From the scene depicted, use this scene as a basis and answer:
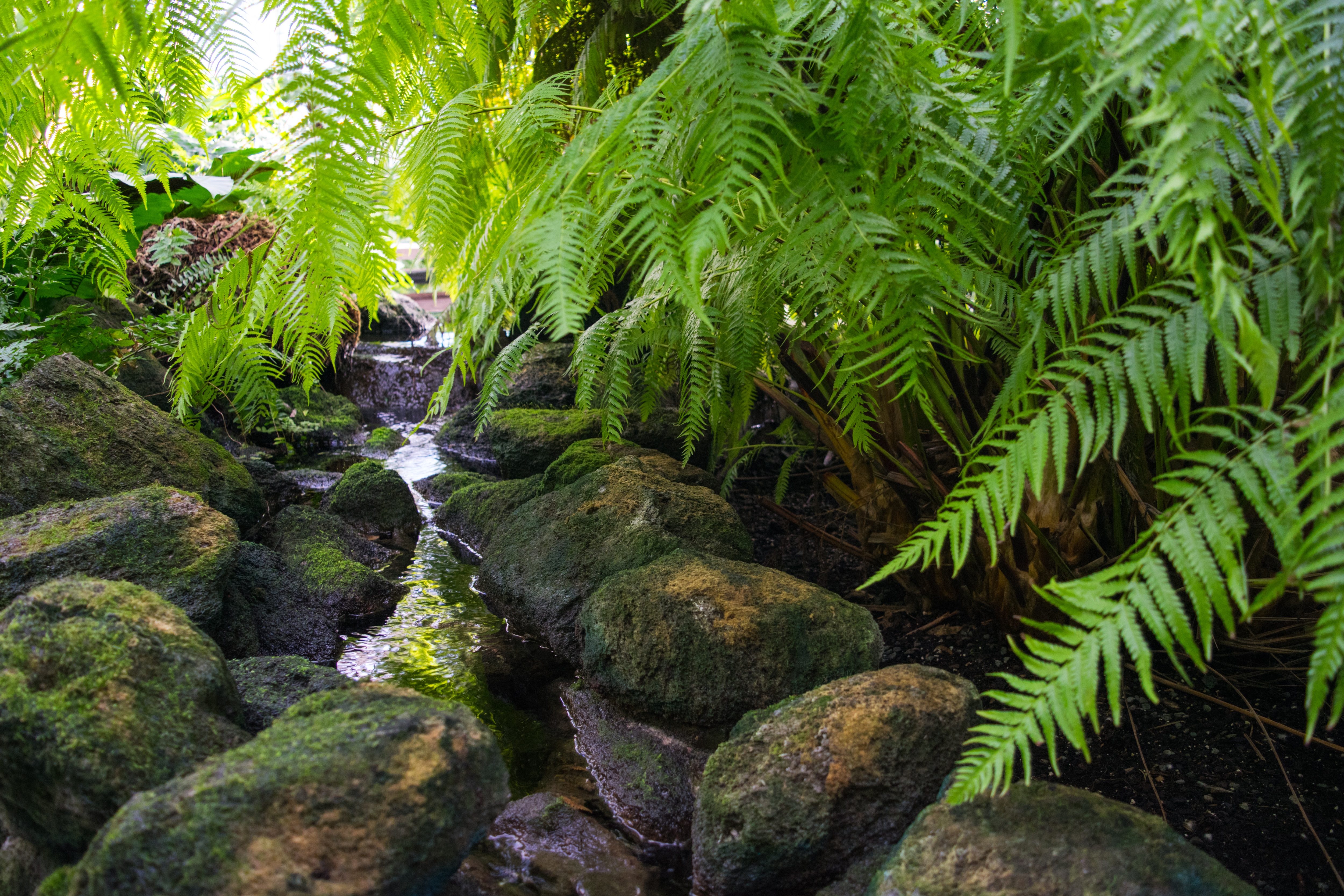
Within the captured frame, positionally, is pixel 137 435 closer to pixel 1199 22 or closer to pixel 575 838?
pixel 575 838

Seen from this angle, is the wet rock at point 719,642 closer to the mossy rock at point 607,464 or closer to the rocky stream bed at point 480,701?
the rocky stream bed at point 480,701

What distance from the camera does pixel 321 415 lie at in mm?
5473

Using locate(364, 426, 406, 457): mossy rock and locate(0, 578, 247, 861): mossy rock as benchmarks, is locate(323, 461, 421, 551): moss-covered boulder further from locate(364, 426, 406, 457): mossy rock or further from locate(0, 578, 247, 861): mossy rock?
locate(0, 578, 247, 861): mossy rock

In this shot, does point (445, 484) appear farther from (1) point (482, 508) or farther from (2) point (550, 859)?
(2) point (550, 859)

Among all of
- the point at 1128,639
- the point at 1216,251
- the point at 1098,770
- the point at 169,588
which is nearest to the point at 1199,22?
the point at 1216,251

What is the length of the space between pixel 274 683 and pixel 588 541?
1015 millimetres

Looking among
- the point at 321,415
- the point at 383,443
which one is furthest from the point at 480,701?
the point at 321,415

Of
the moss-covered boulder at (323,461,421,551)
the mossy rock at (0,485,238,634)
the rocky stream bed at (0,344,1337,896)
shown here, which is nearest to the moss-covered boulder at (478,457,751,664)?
the rocky stream bed at (0,344,1337,896)

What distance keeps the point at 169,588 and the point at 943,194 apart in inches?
78.5

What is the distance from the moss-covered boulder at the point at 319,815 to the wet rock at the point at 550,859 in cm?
28

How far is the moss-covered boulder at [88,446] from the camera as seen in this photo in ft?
8.11

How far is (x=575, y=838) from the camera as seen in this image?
1639 mm

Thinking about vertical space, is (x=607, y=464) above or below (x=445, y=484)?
above

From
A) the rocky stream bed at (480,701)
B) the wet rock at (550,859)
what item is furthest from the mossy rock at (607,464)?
the wet rock at (550,859)
